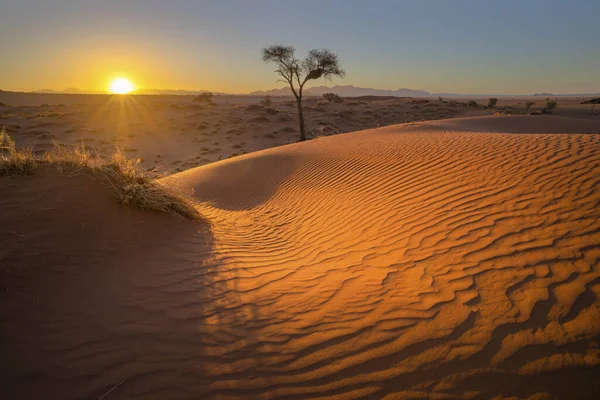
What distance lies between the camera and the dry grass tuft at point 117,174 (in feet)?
14.1

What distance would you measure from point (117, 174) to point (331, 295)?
13.4ft

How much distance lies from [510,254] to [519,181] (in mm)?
2119

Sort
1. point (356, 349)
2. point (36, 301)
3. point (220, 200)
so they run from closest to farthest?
point (356, 349), point (36, 301), point (220, 200)

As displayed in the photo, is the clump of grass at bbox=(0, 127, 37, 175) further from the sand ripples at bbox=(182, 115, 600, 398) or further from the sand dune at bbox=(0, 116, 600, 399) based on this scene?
the sand ripples at bbox=(182, 115, 600, 398)

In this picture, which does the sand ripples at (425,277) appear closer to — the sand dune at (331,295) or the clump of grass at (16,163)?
the sand dune at (331,295)

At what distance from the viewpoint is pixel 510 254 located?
3.45 metres

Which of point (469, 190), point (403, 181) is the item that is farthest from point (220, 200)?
point (469, 190)

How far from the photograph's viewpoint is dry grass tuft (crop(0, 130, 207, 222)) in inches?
170

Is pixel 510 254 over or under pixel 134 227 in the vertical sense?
under

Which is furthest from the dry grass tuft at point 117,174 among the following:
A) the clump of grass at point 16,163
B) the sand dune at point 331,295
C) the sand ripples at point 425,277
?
the sand ripples at point 425,277

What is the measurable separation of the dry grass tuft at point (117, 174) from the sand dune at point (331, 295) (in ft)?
0.90

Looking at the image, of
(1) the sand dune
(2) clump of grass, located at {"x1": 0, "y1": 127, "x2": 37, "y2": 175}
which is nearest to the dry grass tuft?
(2) clump of grass, located at {"x1": 0, "y1": 127, "x2": 37, "y2": 175}

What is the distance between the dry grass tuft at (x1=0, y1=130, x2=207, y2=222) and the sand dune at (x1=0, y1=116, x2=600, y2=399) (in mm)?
273

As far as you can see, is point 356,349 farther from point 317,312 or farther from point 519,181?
point 519,181
